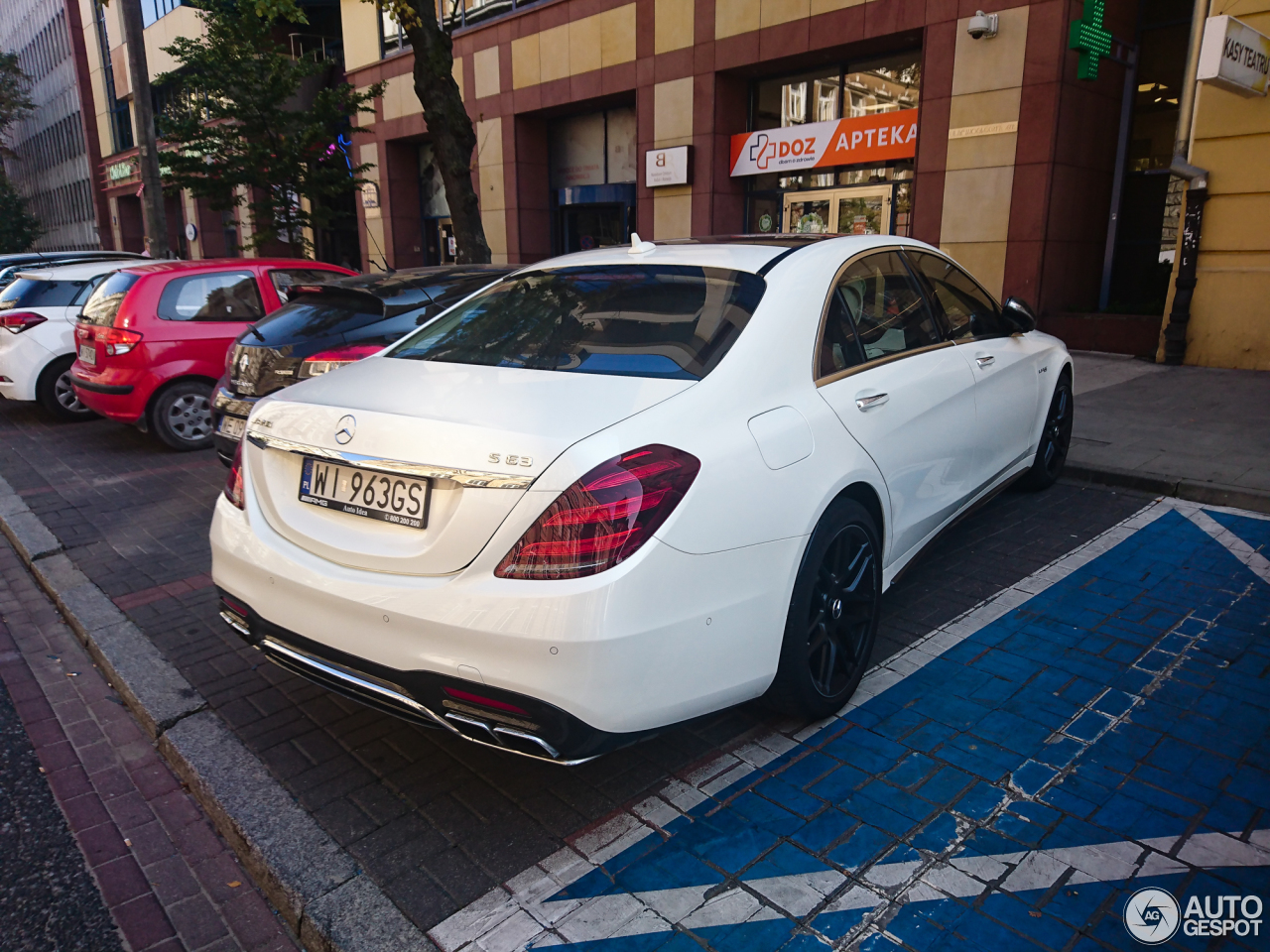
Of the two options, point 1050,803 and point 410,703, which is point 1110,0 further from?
point 410,703

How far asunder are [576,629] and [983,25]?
490 inches

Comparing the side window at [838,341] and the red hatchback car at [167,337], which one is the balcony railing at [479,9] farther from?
the side window at [838,341]

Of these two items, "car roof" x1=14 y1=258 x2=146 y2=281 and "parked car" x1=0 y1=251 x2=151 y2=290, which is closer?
"car roof" x1=14 y1=258 x2=146 y2=281

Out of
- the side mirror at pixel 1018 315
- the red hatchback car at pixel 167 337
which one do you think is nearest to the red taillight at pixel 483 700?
the side mirror at pixel 1018 315

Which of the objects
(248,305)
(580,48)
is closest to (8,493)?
(248,305)

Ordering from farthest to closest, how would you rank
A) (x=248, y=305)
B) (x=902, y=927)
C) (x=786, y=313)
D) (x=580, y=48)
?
(x=580, y=48) < (x=248, y=305) < (x=786, y=313) < (x=902, y=927)

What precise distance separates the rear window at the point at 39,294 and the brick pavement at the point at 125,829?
22.5ft

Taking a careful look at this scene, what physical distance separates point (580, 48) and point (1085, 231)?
34.2 feet

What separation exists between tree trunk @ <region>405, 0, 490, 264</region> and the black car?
4718mm

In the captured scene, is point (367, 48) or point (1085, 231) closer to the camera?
point (1085, 231)

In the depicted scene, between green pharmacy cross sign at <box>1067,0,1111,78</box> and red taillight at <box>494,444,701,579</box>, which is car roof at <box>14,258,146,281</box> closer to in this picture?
red taillight at <box>494,444,701,579</box>

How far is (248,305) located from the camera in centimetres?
865

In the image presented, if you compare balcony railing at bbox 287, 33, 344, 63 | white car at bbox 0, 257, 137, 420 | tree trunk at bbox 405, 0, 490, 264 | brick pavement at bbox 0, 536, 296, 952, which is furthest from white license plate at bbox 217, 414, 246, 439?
balcony railing at bbox 287, 33, 344, 63

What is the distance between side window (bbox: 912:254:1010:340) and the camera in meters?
4.49
